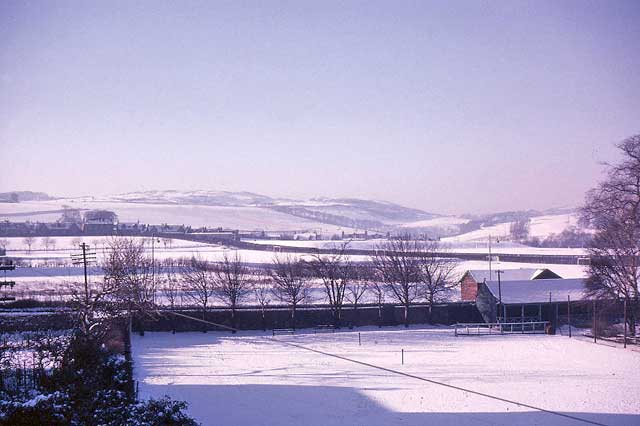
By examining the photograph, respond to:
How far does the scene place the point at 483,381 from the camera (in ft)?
71.9

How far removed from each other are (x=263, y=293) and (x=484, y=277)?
18.5 m

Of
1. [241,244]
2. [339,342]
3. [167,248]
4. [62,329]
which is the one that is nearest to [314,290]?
[339,342]

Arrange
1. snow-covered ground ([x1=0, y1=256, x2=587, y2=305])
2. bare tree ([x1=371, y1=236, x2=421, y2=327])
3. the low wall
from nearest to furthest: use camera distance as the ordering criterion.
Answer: the low wall, snow-covered ground ([x1=0, y1=256, x2=587, y2=305]), bare tree ([x1=371, y1=236, x2=421, y2=327])

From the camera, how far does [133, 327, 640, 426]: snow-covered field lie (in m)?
17.3

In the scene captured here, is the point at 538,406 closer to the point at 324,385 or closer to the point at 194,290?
the point at 324,385

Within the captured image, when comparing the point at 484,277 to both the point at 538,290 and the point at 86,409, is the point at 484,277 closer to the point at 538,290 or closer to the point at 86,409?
the point at 538,290

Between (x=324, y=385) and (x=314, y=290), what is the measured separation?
2802cm

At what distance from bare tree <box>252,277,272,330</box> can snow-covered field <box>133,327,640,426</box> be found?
4.87 meters

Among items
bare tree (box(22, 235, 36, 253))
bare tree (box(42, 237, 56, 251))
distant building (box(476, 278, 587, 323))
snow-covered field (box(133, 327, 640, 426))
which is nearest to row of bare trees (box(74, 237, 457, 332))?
distant building (box(476, 278, 587, 323))

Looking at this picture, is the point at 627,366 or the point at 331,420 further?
the point at 627,366

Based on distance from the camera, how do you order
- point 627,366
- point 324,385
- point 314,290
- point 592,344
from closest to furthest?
point 324,385 < point 627,366 < point 592,344 < point 314,290

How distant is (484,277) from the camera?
1777 inches

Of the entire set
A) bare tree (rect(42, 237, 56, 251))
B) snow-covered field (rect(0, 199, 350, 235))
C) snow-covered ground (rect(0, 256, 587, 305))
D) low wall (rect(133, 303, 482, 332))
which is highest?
snow-covered field (rect(0, 199, 350, 235))

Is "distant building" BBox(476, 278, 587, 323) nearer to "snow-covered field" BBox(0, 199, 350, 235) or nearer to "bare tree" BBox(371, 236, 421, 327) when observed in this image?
"bare tree" BBox(371, 236, 421, 327)
